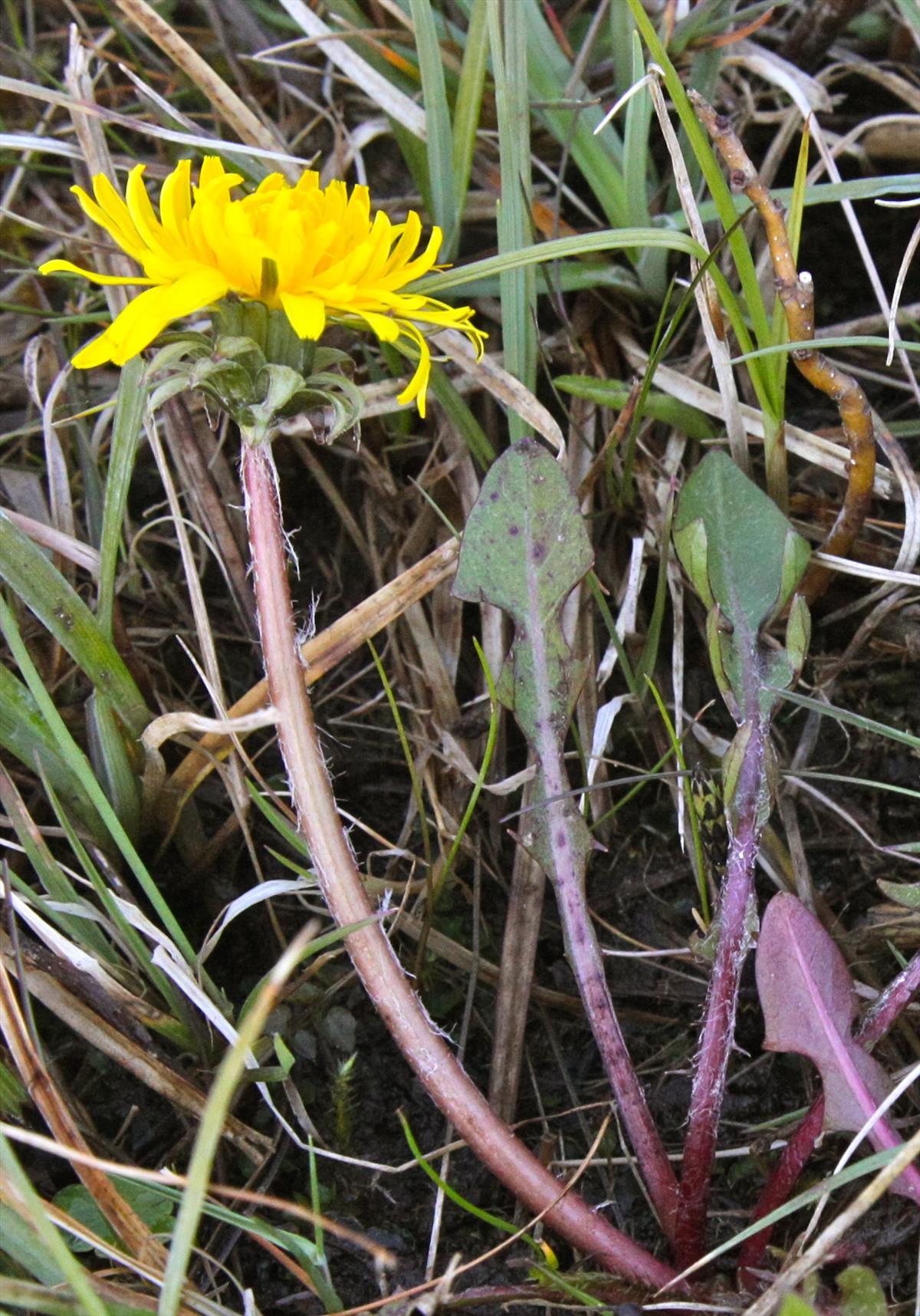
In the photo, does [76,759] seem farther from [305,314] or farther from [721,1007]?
[721,1007]

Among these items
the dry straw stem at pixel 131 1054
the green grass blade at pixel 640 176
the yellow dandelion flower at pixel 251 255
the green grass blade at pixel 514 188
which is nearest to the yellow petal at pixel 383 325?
the yellow dandelion flower at pixel 251 255

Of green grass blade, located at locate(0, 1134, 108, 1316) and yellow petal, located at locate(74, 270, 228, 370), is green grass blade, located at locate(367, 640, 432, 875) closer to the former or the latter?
yellow petal, located at locate(74, 270, 228, 370)

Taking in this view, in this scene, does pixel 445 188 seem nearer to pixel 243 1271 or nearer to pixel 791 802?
pixel 791 802

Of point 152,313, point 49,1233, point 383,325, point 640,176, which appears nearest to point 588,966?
point 49,1233

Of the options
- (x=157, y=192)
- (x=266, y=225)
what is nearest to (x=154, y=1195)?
(x=266, y=225)

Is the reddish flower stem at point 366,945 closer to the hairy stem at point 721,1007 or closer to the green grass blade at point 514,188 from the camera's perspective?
the hairy stem at point 721,1007

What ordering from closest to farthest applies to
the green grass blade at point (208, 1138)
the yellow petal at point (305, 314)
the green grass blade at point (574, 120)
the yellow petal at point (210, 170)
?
the green grass blade at point (208, 1138), the yellow petal at point (305, 314), the yellow petal at point (210, 170), the green grass blade at point (574, 120)

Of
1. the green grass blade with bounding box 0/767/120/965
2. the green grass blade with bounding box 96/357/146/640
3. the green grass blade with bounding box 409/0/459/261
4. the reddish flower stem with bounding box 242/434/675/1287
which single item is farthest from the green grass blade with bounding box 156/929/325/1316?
the green grass blade with bounding box 409/0/459/261

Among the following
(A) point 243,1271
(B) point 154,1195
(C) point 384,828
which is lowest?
(A) point 243,1271
